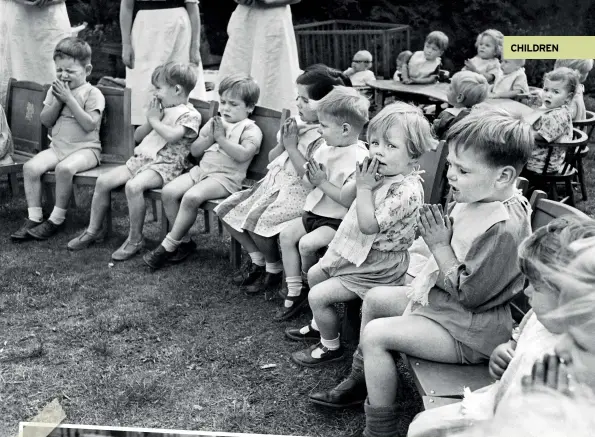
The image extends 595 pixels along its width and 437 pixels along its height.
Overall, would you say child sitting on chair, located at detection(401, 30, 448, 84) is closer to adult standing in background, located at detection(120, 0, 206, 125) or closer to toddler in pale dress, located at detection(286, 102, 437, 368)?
adult standing in background, located at detection(120, 0, 206, 125)

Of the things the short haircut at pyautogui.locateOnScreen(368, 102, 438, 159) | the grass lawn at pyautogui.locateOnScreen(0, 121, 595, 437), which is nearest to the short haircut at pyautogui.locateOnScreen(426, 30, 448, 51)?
the grass lawn at pyautogui.locateOnScreen(0, 121, 595, 437)

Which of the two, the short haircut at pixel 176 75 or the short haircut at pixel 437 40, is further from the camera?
the short haircut at pixel 437 40

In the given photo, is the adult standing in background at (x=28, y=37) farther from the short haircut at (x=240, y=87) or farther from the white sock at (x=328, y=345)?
the white sock at (x=328, y=345)

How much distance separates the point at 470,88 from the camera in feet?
17.6

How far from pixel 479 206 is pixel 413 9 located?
902 centimetres

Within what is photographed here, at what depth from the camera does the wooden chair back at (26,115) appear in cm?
581

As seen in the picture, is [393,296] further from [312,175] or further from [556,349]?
[556,349]

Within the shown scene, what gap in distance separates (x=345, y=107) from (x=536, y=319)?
173 centimetres

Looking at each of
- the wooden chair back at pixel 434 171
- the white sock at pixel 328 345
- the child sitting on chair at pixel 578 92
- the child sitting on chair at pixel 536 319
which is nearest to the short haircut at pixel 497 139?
the child sitting on chair at pixel 536 319

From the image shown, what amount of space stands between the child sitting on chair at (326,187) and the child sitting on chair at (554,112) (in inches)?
73.7

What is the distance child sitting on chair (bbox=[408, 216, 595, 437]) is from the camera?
191cm

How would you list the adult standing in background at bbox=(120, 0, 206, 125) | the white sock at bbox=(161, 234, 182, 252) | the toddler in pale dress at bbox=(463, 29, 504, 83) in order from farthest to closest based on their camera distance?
1. the toddler in pale dress at bbox=(463, 29, 504, 83)
2. the adult standing in background at bbox=(120, 0, 206, 125)
3. the white sock at bbox=(161, 234, 182, 252)

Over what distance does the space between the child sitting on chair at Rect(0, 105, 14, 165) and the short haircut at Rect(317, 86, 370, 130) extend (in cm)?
287

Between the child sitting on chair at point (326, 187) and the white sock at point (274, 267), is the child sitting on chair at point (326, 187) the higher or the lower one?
the higher one
